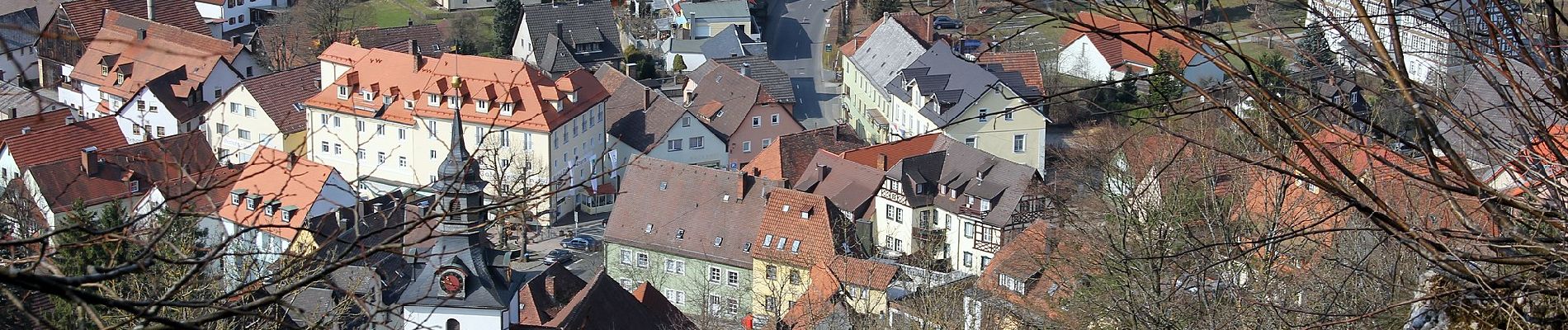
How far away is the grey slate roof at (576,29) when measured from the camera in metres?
43.3

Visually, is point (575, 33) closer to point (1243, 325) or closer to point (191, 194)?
point (1243, 325)

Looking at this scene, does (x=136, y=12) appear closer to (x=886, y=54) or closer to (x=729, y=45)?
(x=729, y=45)

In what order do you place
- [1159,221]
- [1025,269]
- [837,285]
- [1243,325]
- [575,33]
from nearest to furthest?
[1243,325] < [1159,221] < [1025,269] < [837,285] < [575,33]

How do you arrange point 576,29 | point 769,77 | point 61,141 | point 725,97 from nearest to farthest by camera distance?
point 61,141
point 725,97
point 769,77
point 576,29

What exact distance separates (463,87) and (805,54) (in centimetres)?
1493

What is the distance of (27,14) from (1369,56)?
160 feet

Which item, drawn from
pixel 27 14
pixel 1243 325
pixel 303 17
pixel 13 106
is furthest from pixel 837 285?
pixel 27 14

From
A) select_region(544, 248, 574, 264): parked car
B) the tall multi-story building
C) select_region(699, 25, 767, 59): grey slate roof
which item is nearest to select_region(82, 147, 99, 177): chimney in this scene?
the tall multi-story building

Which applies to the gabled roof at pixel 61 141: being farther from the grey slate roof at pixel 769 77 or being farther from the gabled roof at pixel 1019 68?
the gabled roof at pixel 1019 68

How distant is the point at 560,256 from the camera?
30250 millimetres

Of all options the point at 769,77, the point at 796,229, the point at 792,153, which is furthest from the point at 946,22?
the point at 796,229

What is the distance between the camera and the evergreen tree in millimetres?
44938

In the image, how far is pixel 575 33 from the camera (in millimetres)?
43906

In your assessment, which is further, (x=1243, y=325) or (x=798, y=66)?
(x=798, y=66)
